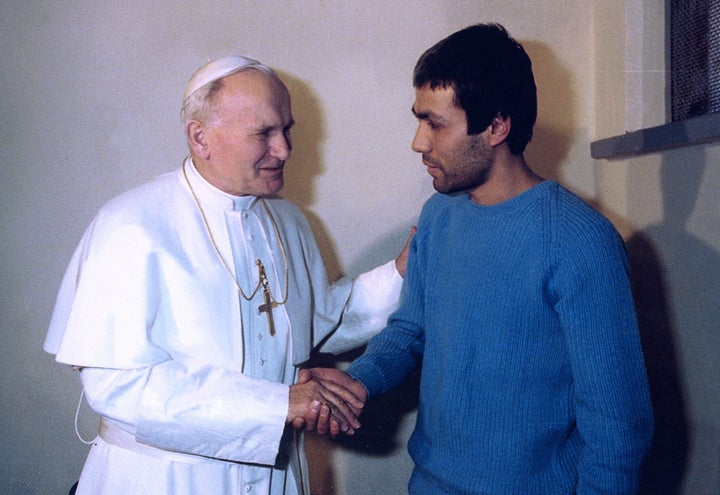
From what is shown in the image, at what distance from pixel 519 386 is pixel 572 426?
0.63 feet

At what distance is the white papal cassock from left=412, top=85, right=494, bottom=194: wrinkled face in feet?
2.24

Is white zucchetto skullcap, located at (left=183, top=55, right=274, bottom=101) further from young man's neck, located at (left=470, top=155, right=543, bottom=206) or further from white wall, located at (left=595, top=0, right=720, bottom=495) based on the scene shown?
white wall, located at (left=595, top=0, right=720, bottom=495)

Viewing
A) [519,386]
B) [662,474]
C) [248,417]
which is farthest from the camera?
[662,474]

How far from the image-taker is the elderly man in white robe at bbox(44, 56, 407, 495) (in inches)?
72.5

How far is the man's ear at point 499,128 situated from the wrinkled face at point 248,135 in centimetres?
66

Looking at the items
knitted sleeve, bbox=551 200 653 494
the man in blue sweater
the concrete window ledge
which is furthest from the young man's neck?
the concrete window ledge

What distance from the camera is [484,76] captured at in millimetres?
1788

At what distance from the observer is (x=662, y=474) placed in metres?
2.19

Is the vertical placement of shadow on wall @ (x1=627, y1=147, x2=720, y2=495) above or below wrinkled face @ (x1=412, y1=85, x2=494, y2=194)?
below

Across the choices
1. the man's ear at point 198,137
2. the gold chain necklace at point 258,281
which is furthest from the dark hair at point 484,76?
the gold chain necklace at point 258,281

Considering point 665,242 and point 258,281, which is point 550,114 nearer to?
point 665,242

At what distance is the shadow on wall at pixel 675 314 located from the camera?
1922 mm

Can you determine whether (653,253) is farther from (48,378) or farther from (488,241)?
(48,378)

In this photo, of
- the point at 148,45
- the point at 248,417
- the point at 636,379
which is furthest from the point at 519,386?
the point at 148,45
